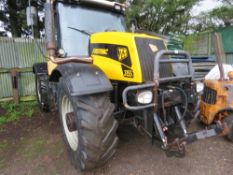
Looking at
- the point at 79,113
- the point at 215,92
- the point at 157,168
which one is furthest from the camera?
the point at 215,92

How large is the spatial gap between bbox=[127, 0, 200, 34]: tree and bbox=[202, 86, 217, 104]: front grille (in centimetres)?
608

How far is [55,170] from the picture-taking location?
2443mm

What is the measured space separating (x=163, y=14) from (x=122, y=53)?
25.6 feet

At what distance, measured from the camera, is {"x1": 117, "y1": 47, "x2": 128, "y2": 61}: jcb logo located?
2.27 metres

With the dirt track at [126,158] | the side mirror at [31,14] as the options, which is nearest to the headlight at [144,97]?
the dirt track at [126,158]

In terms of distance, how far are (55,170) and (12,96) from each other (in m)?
3.80

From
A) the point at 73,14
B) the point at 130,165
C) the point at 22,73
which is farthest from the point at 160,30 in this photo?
the point at 130,165

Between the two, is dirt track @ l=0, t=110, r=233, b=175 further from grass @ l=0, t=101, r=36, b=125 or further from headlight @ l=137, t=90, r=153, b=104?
grass @ l=0, t=101, r=36, b=125

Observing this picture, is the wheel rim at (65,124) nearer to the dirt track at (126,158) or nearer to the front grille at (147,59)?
the dirt track at (126,158)

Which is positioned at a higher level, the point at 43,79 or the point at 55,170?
the point at 43,79

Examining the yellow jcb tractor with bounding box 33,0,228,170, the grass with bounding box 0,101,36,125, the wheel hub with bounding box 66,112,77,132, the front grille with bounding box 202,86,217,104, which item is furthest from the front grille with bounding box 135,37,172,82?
the grass with bounding box 0,101,36,125

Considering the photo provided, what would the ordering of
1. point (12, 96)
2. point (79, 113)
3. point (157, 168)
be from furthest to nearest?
point (12, 96) < point (157, 168) < point (79, 113)

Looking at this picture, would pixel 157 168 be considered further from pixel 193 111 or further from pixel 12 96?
pixel 12 96

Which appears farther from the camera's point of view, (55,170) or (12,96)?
(12,96)
